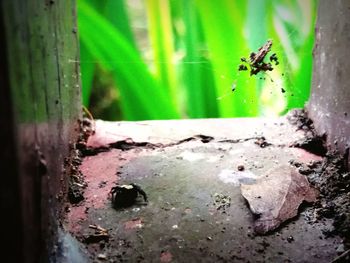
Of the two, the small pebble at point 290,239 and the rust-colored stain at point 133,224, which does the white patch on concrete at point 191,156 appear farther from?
the small pebble at point 290,239

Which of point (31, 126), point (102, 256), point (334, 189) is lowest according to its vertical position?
point (102, 256)

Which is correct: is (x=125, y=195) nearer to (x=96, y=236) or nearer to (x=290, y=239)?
(x=96, y=236)

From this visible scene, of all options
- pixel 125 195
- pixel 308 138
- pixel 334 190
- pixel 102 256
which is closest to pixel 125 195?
pixel 125 195

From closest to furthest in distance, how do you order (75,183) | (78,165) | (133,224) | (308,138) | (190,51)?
(133,224) → (75,183) → (78,165) → (308,138) → (190,51)

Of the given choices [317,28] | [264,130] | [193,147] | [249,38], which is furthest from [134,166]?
[249,38]

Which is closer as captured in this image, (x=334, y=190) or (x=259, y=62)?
(x=334, y=190)

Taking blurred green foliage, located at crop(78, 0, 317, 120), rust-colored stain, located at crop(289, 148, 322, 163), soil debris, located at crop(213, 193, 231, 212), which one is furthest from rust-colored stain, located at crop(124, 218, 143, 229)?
blurred green foliage, located at crop(78, 0, 317, 120)

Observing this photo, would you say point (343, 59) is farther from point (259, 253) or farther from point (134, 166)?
point (134, 166)
